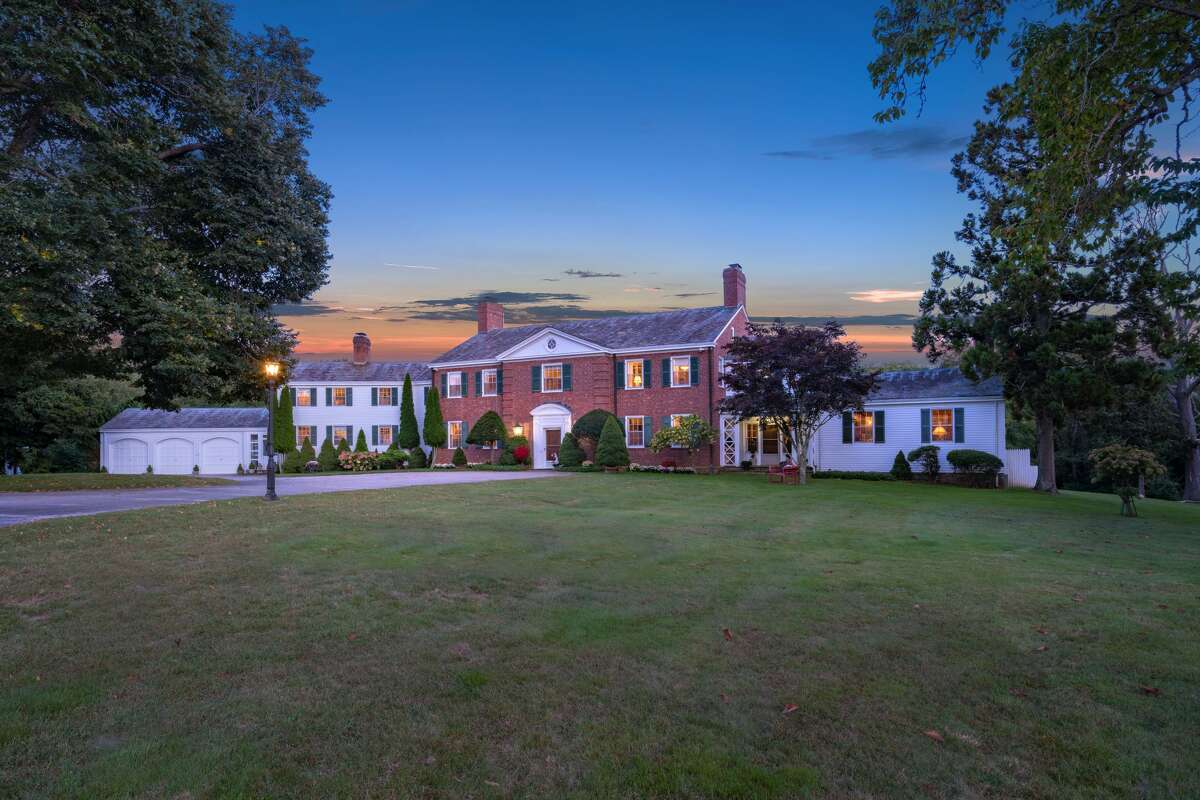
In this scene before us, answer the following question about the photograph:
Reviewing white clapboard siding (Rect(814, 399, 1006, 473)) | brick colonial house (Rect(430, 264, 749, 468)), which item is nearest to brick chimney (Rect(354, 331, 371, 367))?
brick colonial house (Rect(430, 264, 749, 468))

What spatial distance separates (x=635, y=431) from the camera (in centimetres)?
3228

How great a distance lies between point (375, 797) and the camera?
3.20 metres

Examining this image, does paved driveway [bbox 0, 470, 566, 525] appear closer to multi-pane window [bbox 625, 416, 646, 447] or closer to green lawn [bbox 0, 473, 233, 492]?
green lawn [bbox 0, 473, 233, 492]

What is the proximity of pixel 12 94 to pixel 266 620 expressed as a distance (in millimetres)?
13868

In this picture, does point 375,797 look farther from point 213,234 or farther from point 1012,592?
point 213,234

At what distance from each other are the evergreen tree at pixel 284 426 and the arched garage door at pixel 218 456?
376cm

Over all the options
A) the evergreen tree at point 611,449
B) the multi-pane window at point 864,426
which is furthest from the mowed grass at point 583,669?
the evergreen tree at point 611,449

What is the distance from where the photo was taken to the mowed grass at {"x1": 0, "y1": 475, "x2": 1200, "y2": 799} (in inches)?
135

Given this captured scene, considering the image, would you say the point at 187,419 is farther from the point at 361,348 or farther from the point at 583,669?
the point at 583,669

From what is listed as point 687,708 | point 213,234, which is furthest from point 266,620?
point 213,234

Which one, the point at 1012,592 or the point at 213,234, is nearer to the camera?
the point at 1012,592

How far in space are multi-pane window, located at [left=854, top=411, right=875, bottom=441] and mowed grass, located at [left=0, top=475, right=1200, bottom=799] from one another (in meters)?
19.5

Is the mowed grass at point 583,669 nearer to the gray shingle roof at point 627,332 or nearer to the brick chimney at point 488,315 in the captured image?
the gray shingle roof at point 627,332

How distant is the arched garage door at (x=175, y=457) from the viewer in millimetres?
40031
